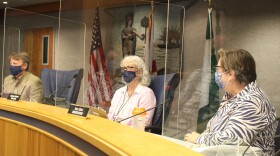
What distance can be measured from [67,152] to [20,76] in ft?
7.27

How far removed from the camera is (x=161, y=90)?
2.79m

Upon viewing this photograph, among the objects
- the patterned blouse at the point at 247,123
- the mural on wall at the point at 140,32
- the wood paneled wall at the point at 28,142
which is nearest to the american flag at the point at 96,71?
the mural on wall at the point at 140,32

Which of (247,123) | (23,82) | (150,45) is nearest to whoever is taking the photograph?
(247,123)

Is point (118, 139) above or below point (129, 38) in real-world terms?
below

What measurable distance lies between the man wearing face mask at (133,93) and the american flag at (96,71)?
0.75 metres

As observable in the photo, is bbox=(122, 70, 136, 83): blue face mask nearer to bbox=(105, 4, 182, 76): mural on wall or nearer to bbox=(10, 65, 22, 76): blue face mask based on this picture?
bbox=(105, 4, 182, 76): mural on wall

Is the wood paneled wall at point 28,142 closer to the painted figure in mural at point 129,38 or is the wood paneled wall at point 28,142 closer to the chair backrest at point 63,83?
the chair backrest at point 63,83

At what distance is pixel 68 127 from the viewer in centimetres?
132

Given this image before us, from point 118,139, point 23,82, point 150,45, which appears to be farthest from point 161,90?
point 118,139

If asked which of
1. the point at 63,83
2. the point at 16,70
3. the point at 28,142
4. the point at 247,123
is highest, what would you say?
the point at 16,70

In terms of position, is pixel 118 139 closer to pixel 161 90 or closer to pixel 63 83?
pixel 161 90

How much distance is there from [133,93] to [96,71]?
3.62 ft

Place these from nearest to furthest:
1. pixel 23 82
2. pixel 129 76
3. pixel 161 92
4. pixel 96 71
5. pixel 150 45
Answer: pixel 161 92 → pixel 129 76 → pixel 23 82 → pixel 150 45 → pixel 96 71

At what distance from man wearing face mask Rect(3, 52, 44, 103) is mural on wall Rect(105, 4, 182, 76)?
31.3 inches
